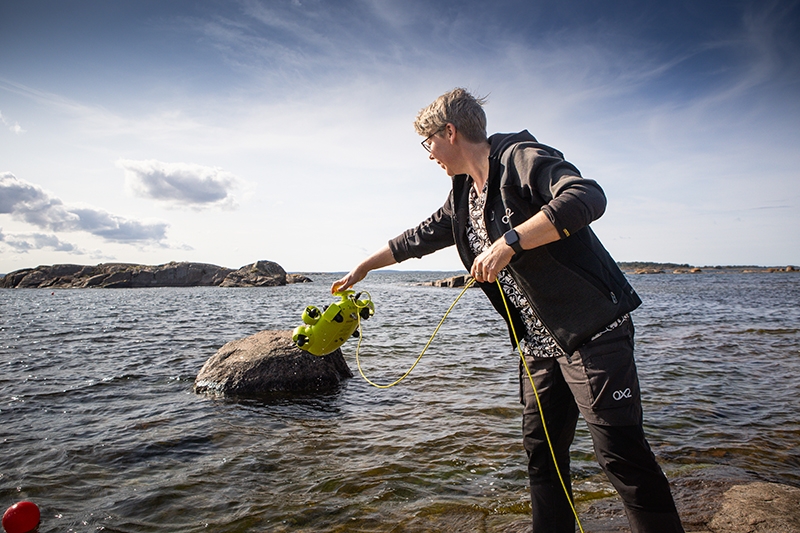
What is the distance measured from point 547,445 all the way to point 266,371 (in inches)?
232

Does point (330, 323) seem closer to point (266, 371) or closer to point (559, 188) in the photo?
point (559, 188)

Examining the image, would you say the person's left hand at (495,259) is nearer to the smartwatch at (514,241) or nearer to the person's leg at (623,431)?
the smartwatch at (514,241)

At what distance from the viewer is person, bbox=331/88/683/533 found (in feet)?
7.76

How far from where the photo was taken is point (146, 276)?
6041 cm

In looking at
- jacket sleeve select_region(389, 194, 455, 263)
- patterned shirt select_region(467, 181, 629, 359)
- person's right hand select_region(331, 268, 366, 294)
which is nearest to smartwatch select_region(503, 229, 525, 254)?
patterned shirt select_region(467, 181, 629, 359)

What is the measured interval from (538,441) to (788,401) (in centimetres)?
663

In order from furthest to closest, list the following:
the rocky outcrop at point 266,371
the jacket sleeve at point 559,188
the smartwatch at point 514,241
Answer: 1. the rocky outcrop at point 266,371
2. the smartwatch at point 514,241
3. the jacket sleeve at point 559,188

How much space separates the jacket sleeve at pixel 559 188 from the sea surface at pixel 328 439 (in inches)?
115

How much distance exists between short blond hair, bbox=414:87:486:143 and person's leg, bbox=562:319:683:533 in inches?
56.0

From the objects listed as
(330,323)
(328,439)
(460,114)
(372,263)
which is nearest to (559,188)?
(460,114)

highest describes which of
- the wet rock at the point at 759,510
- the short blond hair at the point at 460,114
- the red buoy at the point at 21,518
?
the short blond hair at the point at 460,114

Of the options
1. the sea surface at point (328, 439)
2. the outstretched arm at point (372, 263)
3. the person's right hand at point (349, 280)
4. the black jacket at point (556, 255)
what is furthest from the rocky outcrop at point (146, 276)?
the black jacket at point (556, 255)

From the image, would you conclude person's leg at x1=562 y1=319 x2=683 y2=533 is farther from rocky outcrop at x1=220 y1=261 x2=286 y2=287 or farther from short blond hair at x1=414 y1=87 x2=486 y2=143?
rocky outcrop at x1=220 y1=261 x2=286 y2=287

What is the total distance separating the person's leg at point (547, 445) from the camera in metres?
2.93
